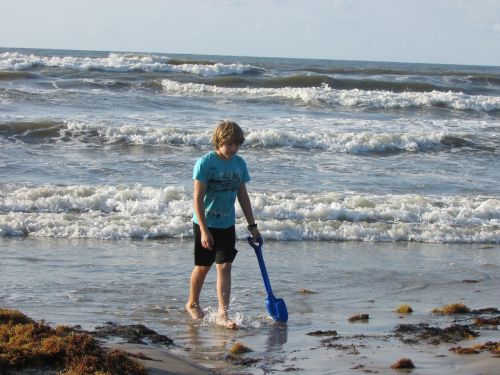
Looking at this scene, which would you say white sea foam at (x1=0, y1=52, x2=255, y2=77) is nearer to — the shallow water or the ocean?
the ocean

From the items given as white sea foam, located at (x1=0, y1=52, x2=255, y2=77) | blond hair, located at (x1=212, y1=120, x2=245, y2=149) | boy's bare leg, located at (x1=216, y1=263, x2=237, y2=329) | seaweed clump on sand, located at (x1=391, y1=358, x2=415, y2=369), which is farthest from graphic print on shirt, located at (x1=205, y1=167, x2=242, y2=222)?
white sea foam, located at (x1=0, y1=52, x2=255, y2=77)

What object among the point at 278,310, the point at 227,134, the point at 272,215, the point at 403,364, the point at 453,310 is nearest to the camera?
the point at 403,364

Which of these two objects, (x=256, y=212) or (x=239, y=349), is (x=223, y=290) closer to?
(x=239, y=349)

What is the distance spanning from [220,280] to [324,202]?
5751 mm

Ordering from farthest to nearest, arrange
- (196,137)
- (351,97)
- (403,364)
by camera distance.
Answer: (351,97) < (196,137) < (403,364)

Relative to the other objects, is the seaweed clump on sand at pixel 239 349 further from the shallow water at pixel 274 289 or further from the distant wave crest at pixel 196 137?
the distant wave crest at pixel 196 137

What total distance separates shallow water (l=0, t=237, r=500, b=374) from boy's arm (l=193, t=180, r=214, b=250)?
0.67 meters

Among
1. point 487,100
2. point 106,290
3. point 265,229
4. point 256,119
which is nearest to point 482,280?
point 265,229

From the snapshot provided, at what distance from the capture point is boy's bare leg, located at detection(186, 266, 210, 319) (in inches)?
259

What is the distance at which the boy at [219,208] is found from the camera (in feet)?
20.4

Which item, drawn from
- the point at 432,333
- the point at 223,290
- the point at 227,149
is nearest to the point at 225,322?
the point at 223,290

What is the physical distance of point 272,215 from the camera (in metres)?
11.3

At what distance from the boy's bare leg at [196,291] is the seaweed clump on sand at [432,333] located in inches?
61.4

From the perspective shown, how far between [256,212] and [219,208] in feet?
16.3
